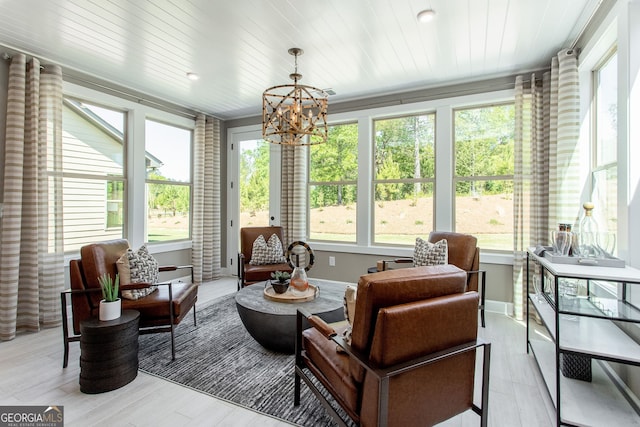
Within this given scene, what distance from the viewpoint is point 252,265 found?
408 centimetres

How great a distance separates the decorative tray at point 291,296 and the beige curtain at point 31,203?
7.51 ft

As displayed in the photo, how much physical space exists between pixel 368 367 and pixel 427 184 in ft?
10.7

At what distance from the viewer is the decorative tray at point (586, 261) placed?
6.48 feet

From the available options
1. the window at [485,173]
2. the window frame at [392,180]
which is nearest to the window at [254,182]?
the window frame at [392,180]

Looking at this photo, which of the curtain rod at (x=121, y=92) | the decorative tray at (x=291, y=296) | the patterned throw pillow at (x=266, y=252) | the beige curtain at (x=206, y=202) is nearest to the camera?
the decorative tray at (x=291, y=296)

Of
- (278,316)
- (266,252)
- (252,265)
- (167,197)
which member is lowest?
(278,316)

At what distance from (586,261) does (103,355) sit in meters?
3.21

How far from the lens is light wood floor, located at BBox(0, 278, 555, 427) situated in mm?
1873

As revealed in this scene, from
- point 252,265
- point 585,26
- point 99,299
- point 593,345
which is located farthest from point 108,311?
point 585,26

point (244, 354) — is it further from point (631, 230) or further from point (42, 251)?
point (631, 230)

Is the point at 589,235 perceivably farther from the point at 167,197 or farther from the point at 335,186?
the point at 167,197

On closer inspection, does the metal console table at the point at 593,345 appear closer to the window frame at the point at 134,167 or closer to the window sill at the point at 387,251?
the window sill at the point at 387,251

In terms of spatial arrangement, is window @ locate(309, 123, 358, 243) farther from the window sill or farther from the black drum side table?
the black drum side table

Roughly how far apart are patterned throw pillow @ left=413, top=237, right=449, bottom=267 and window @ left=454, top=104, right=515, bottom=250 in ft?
2.69
